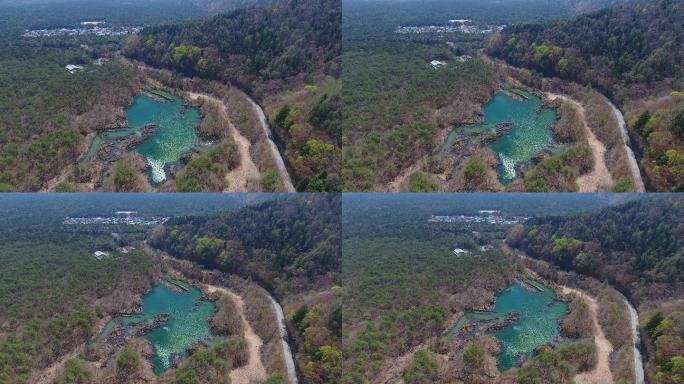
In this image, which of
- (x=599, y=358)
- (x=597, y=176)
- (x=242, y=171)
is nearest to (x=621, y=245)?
(x=599, y=358)

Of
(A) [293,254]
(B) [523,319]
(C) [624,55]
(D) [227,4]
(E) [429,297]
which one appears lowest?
(B) [523,319]

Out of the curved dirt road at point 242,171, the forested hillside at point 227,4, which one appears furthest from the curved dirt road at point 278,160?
the forested hillside at point 227,4

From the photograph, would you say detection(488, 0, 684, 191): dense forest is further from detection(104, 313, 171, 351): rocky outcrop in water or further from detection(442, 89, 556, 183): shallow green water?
detection(104, 313, 171, 351): rocky outcrop in water

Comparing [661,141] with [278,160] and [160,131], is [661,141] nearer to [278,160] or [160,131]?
[278,160]

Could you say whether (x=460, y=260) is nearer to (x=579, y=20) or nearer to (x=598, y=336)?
(x=598, y=336)

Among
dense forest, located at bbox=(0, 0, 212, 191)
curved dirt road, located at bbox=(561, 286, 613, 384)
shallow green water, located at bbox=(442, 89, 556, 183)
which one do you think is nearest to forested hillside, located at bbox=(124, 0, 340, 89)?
dense forest, located at bbox=(0, 0, 212, 191)
